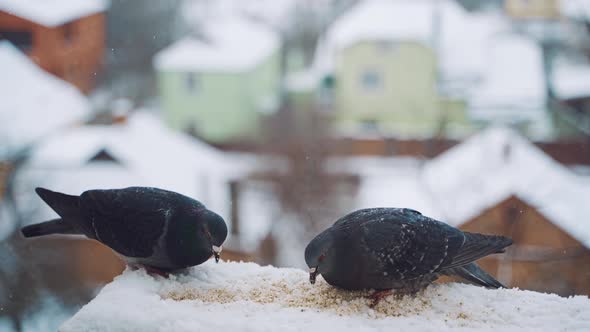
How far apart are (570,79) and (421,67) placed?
264cm

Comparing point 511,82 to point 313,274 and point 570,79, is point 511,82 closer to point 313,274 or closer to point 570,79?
point 570,79

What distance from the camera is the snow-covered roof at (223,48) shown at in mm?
12352

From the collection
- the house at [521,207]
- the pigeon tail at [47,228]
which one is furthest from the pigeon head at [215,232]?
the house at [521,207]

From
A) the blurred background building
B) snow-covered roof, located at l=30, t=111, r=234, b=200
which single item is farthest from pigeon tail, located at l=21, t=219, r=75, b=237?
snow-covered roof, located at l=30, t=111, r=234, b=200

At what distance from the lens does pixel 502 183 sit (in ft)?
22.1

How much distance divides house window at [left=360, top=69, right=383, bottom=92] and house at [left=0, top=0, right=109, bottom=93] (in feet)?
14.8

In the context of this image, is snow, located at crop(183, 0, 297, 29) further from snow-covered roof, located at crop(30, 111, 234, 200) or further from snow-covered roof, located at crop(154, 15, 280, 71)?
snow-covered roof, located at crop(30, 111, 234, 200)

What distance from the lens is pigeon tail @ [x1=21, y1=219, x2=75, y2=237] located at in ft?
9.07

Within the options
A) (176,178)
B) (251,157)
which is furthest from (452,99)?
A: (176,178)

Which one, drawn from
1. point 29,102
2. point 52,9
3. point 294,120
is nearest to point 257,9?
point 294,120

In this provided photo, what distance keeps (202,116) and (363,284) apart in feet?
35.0

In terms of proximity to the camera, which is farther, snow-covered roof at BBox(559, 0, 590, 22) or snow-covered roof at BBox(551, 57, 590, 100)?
snow-covered roof at BBox(551, 57, 590, 100)

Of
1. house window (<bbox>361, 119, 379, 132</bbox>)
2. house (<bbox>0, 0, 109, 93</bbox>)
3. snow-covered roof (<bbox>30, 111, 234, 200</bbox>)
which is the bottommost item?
house window (<bbox>361, 119, 379, 132</bbox>)

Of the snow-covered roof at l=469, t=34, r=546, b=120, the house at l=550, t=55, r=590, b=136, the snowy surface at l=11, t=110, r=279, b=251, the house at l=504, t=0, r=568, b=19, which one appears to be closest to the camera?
the snowy surface at l=11, t=110, r=279, b=251
